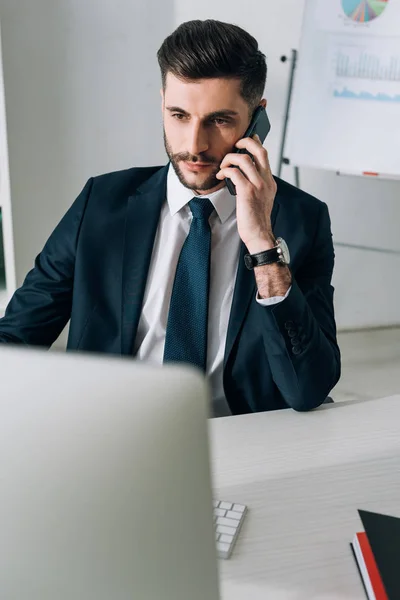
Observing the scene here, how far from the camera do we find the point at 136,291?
58.0 inches

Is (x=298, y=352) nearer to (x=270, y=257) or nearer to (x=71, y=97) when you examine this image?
(x=270, y=257)

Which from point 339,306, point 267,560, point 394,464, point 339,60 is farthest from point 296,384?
point 339,306

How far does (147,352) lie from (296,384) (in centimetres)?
31

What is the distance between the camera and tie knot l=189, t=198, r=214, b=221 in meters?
1.49

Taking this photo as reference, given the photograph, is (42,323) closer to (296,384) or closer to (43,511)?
(296,384)

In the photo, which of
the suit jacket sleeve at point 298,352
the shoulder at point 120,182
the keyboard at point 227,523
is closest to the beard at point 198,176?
the shoulder at point 120,182

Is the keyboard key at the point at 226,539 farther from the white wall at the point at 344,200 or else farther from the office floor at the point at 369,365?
the white wall at the point at 344,200

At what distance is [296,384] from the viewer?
133 centimetres

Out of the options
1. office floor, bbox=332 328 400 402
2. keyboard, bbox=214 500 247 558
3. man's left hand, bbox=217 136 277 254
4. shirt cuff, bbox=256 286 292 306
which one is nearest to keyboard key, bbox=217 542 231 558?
keyboard, bbox=214 500 247 558

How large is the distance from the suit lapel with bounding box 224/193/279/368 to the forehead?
0.29m

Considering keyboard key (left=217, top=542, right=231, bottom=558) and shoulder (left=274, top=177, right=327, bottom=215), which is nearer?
keyboard key (left=217, top=542, right=231, bottom=558)

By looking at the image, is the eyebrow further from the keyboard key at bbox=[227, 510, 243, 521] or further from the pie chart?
the pie chart

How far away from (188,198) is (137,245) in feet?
0.45

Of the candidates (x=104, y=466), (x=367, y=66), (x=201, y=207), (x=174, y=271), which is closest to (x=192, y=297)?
(x=174, y=271)
